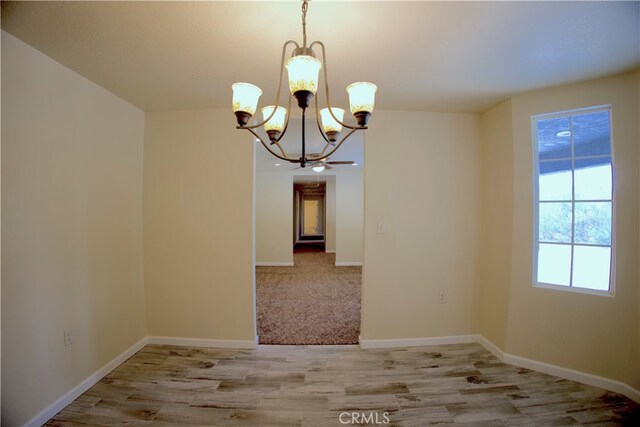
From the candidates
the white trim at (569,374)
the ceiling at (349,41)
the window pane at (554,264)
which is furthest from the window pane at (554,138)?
the white trim at (569,374)

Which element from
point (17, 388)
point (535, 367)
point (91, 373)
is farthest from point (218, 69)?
point (535, 367)

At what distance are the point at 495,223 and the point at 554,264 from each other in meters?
0.53

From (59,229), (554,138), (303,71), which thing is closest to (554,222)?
(554,138)

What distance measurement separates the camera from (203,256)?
229 centimetres

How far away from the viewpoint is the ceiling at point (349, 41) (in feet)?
3.78

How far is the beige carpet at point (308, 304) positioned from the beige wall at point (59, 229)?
1431 millimetres

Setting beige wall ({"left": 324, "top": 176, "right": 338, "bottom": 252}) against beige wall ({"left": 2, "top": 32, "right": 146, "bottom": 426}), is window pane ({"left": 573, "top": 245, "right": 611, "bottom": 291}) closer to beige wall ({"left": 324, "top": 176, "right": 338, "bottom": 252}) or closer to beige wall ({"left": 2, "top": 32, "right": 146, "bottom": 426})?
beige wall ({"left": 2, "top": 32, "right": 146, "bottom": 426})

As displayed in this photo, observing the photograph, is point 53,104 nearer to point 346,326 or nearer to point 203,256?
point 203,256

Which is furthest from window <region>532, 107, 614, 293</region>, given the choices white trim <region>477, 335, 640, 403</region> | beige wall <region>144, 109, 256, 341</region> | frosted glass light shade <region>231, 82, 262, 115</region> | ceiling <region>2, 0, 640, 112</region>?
beige wall <region>144, 109, 256, 341</region>

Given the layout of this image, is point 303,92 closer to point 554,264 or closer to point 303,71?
point 303,71

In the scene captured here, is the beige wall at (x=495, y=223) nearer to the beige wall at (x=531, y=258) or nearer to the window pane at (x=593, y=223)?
the beige wall at (x=531, y=258)

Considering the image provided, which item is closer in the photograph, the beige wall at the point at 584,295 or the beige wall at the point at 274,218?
the beige wall at the point at 584,295

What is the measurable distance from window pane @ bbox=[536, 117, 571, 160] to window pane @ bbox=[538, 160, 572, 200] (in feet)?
0.23

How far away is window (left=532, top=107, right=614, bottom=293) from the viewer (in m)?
1.77
